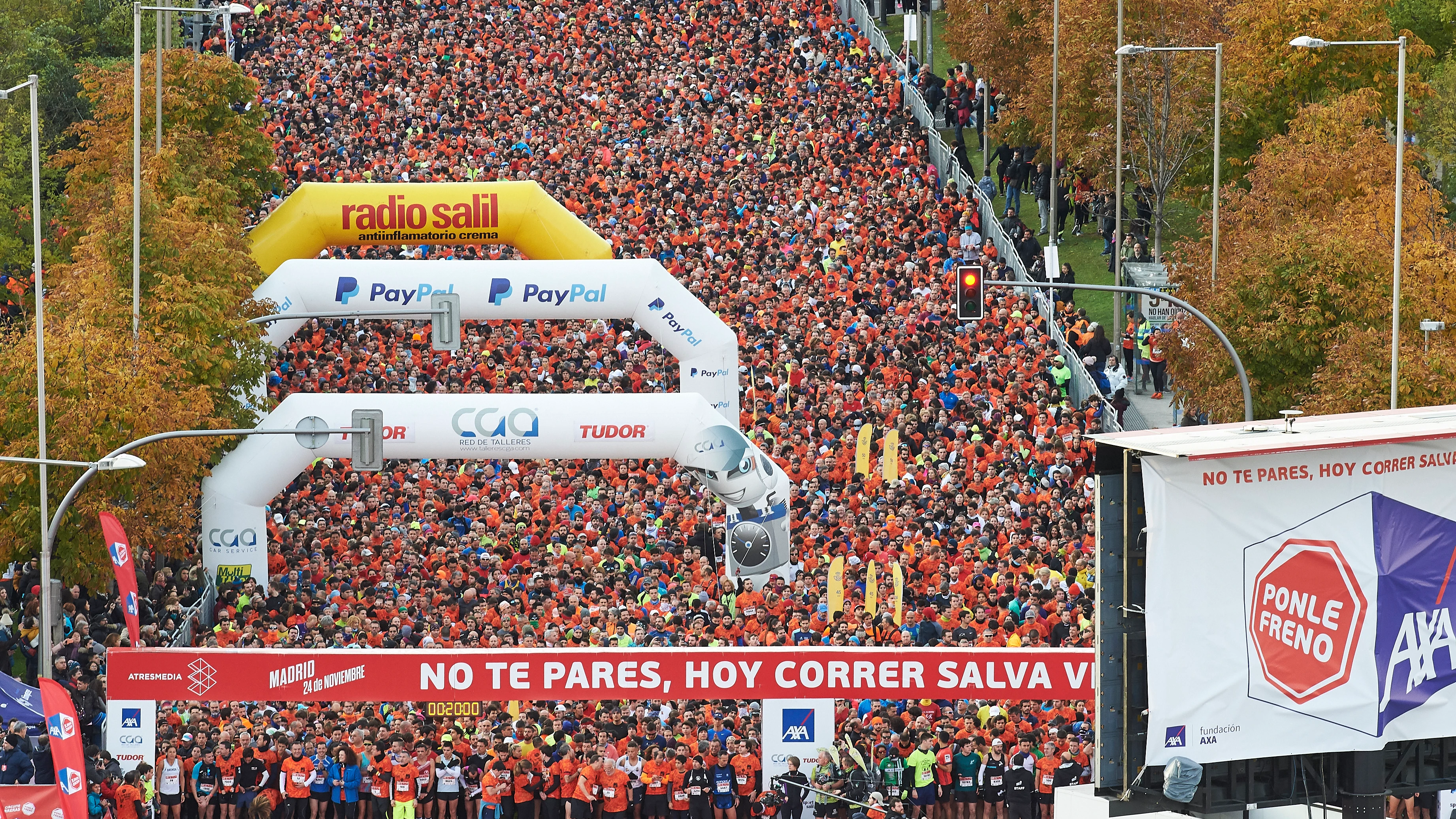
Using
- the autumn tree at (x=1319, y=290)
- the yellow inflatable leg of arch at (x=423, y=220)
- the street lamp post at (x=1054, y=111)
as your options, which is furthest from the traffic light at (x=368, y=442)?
the street lamp post at (x=1054, y=111)

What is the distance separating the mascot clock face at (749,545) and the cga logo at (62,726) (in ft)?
36.1

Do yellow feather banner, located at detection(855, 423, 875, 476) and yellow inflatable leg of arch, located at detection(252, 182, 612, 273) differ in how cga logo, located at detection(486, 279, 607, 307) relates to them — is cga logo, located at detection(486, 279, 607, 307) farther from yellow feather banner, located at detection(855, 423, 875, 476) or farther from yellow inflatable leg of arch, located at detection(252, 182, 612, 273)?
yellow feather banner, located at detection(855, 423, 875, 476)

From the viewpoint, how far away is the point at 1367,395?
95.6ft

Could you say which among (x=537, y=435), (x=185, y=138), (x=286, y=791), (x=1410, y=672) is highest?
(x=185, y=138)

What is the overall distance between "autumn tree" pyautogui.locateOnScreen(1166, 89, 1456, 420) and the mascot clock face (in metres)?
6.83

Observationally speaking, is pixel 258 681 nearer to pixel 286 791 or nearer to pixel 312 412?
pixel 286 791

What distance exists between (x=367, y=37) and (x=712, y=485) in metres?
25.2

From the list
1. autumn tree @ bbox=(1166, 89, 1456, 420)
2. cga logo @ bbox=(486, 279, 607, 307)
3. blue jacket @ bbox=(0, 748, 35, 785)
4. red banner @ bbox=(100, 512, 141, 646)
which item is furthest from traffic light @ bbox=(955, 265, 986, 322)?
blue jacket @ bbox=(0, 748, 35, 785)

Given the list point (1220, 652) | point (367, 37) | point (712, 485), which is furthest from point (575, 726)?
point (367, 37)

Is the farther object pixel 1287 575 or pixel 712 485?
pixel 712 485

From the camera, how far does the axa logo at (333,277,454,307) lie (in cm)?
3177

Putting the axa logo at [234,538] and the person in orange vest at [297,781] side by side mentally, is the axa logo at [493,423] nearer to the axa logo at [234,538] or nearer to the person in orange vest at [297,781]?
the axa logo at [234,538]

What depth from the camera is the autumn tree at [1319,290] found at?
29609mm

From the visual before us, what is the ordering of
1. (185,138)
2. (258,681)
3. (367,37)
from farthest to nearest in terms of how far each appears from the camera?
1. (367,37)
2. (185,138)
3. (258,681)
